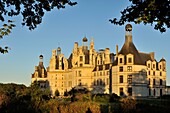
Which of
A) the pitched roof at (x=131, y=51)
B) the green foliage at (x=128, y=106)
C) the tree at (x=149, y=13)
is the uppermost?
the pitched roof at (x=131, y=51)

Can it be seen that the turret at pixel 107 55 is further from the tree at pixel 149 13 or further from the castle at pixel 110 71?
the tree at pixel 149 13

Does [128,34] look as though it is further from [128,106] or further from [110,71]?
[128,106]

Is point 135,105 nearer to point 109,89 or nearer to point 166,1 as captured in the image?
point 166,1

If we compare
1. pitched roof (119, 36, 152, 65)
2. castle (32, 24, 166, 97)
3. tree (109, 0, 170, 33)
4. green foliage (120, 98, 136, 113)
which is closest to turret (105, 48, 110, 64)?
castle (32, 24, 166, 97)

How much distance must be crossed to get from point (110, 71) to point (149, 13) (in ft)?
→ 200

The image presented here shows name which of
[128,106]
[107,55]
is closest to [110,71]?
[107,55]

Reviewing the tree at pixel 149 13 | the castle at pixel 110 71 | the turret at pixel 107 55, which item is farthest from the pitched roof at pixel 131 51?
the tree at pixel 149 13

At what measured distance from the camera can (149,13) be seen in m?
7.43

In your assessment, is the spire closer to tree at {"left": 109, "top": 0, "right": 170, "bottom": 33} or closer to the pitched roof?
the pitched roof

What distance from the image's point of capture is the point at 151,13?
743cm

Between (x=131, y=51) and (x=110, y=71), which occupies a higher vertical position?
(x=131, y=51)

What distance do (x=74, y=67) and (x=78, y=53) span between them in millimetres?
3420

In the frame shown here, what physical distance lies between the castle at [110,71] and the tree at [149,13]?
55074 mm

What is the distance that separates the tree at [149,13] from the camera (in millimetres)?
7277
